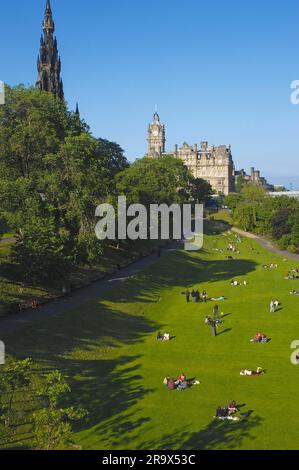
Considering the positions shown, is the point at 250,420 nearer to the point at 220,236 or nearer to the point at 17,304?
the point at 17,304

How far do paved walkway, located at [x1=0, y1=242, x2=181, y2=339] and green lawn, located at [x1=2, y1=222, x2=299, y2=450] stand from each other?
3.44 feet

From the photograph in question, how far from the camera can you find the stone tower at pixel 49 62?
311ft

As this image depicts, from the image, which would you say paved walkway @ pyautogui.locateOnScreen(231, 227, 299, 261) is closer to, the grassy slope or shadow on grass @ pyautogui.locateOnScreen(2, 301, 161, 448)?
the grassy slope

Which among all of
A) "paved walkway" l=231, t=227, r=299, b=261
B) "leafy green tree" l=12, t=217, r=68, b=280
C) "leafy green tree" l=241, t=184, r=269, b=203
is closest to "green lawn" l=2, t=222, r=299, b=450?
"leafy green tree" l=12, t=217, r=68, b=280

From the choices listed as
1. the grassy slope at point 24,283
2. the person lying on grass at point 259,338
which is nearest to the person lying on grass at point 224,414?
the person lying on grass at point 259,338

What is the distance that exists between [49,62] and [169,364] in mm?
74467

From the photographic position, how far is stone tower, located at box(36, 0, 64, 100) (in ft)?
311

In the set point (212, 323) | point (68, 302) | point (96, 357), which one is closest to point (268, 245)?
point (68, 302)

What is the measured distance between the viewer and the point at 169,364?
32.5 metres

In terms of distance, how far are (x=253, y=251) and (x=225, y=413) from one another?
70.8 metres

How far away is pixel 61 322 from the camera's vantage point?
3794 centimetres

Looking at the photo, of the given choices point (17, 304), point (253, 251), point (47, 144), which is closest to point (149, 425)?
point (17, 304)

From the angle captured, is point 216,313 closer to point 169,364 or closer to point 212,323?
point 212,323

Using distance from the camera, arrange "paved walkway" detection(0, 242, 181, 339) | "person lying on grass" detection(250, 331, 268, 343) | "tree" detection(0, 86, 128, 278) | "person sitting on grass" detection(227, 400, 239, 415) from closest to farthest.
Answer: "person sitting on grass" detection(227, 400, 239, 415), "person lying on grass" detection(250, 331, 268, 343), "paved walkway" detection(0, 242, 181, 339), "tree" detection(0, 86, 128, 278)
